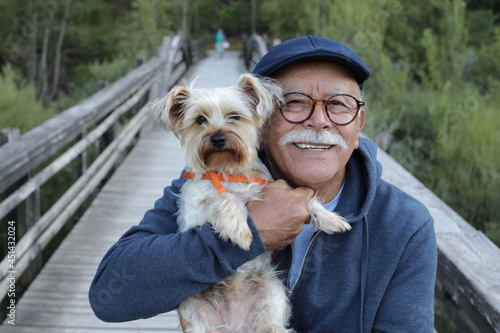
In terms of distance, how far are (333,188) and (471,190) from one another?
4425 millimetres

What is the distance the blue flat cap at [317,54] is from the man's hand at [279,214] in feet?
1.74

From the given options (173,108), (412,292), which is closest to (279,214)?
(412,292)

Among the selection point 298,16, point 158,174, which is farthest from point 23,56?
point 158,174

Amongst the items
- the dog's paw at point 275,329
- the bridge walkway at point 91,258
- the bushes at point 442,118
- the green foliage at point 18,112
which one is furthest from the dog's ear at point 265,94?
the green foliage at point 18,112

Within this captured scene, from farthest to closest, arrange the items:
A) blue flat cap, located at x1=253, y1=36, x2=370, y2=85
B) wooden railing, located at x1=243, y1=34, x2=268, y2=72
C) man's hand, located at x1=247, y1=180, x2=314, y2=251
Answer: wooden railing, located at x1=243, y1=34, x2=268, y2=72, blue flat cap, located at x1=253, y1=36, x2=370, y2=85, man's hand, located at x1=247, y1=180, x2=314, y2=251

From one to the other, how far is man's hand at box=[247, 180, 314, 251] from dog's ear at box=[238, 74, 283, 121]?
33cm

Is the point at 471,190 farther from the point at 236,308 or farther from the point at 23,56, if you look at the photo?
A: the point at 23,56

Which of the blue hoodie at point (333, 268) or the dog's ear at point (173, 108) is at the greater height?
the dog's ear at point (173, 108)

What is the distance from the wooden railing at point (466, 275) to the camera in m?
1.94

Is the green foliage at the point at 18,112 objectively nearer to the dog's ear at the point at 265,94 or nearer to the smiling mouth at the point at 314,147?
the dog's ear at the point at 265,94

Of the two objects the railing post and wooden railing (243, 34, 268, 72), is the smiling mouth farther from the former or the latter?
wooden railing (243, 34, 268, 72)

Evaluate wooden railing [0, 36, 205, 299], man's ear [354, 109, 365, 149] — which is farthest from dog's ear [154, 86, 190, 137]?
man's ear [354, 109, 365, 149]

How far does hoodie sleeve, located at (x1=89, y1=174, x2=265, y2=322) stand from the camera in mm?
1814

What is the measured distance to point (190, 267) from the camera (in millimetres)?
1802
